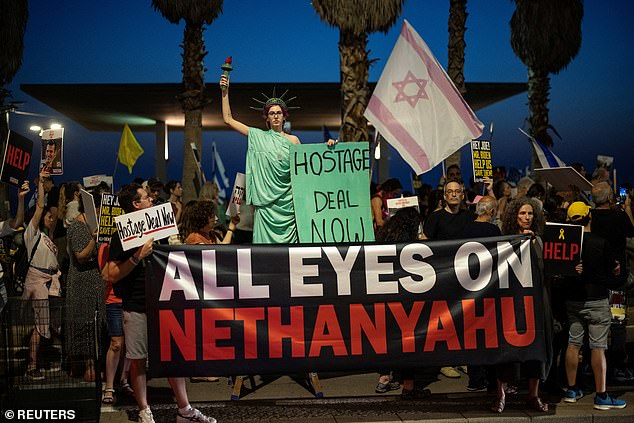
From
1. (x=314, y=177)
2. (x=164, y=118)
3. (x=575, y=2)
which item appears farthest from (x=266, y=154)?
(x=164, y=118)

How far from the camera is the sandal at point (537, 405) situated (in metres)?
6.93

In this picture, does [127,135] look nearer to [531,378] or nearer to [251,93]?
[251,93]

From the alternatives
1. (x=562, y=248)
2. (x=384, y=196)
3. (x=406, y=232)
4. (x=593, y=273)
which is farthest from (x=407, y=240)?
(x=384, y=196)

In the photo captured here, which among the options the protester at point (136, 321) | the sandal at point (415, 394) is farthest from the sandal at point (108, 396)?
the sandal at point (415, 394)

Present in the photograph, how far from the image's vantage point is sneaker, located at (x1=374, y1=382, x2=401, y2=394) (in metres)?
7.78

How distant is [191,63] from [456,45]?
6.13 meters

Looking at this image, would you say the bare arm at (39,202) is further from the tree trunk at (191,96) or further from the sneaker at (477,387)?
the tree trunk at (191,96)

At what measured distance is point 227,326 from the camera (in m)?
6.54

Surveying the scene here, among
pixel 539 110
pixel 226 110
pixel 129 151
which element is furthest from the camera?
pixel 539 110

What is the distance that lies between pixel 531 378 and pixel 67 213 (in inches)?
233

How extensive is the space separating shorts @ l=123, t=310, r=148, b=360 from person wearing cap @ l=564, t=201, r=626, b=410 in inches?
150

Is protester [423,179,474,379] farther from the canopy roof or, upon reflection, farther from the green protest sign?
the canopy roof

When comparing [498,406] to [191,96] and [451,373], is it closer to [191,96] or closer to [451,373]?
[451,373]

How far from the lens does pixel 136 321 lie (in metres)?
6.57
